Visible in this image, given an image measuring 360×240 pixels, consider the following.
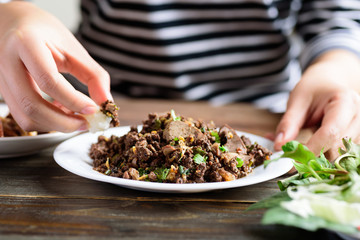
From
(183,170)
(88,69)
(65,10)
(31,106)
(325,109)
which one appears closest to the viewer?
(183,170)

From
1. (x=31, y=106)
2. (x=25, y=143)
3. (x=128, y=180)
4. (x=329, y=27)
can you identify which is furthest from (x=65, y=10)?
(x=128, y=180)

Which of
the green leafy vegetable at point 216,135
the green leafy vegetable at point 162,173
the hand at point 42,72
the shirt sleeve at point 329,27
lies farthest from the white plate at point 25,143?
the shirt sleeve at point 329,27

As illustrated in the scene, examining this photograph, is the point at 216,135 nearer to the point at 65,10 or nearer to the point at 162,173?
the point at 162,173

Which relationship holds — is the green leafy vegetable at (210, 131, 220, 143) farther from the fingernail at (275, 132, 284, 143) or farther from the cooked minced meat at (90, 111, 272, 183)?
the fingernail at (275, 132, 284, 143)

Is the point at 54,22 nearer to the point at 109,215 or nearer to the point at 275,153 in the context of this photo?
the point at 109,215

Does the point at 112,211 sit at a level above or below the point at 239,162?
above

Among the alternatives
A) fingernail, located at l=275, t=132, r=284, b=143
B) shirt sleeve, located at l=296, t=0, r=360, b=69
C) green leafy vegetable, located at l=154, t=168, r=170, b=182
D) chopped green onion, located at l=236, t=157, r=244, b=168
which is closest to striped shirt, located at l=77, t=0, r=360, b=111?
shirt sleeve, located at l=296, t=0, r=360, b=69
